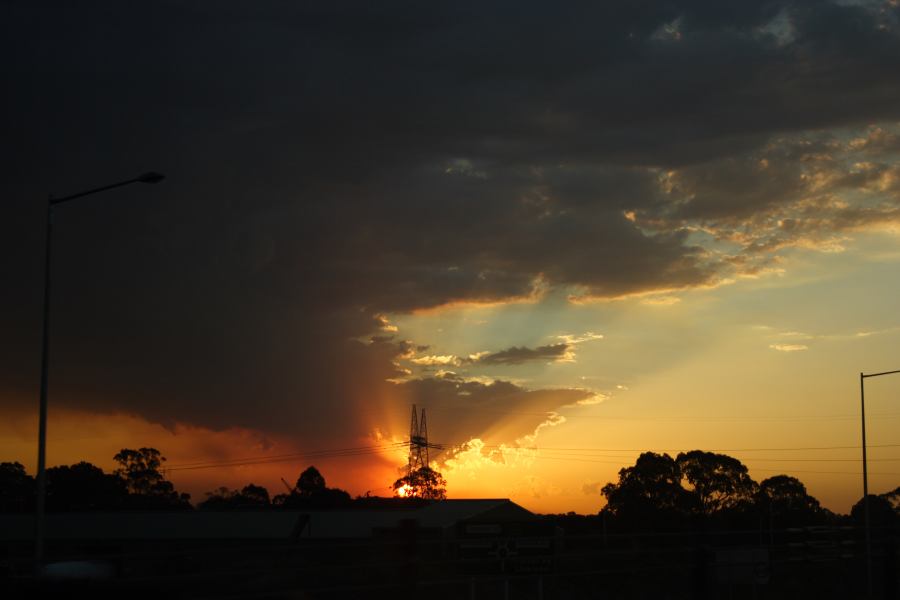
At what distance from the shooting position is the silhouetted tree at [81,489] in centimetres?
12188

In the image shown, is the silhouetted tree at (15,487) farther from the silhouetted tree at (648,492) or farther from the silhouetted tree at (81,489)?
the silhouetted tree at (648,492)

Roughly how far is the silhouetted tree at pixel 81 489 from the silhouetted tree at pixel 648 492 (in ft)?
203

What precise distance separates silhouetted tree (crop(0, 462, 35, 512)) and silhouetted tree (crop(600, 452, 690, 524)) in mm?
82039

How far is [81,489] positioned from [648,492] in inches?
2931

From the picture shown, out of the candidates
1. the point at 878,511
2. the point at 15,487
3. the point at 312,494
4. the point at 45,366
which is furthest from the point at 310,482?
the point at 45,366

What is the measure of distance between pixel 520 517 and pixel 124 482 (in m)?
80.1

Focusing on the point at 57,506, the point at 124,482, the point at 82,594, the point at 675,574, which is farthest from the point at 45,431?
the point at 124,482

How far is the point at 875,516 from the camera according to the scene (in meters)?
91.7

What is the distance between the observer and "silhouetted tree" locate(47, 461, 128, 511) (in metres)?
122

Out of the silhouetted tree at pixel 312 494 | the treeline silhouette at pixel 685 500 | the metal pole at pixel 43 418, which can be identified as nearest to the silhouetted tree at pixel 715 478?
the treeline silhouette at pixel 685 500

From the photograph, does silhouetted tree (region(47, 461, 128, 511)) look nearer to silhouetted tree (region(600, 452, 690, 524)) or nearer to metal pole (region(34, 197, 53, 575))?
silhouetted tree (region(600, 452, 690, 524))

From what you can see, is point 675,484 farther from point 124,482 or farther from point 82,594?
point 82,594

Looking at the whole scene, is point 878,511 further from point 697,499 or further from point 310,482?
point 310,482

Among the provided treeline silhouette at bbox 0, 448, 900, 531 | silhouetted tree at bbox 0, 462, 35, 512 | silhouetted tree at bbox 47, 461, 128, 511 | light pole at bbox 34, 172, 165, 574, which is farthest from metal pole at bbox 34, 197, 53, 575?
silhouetted tree at bbox 0, 462, 35, 512
